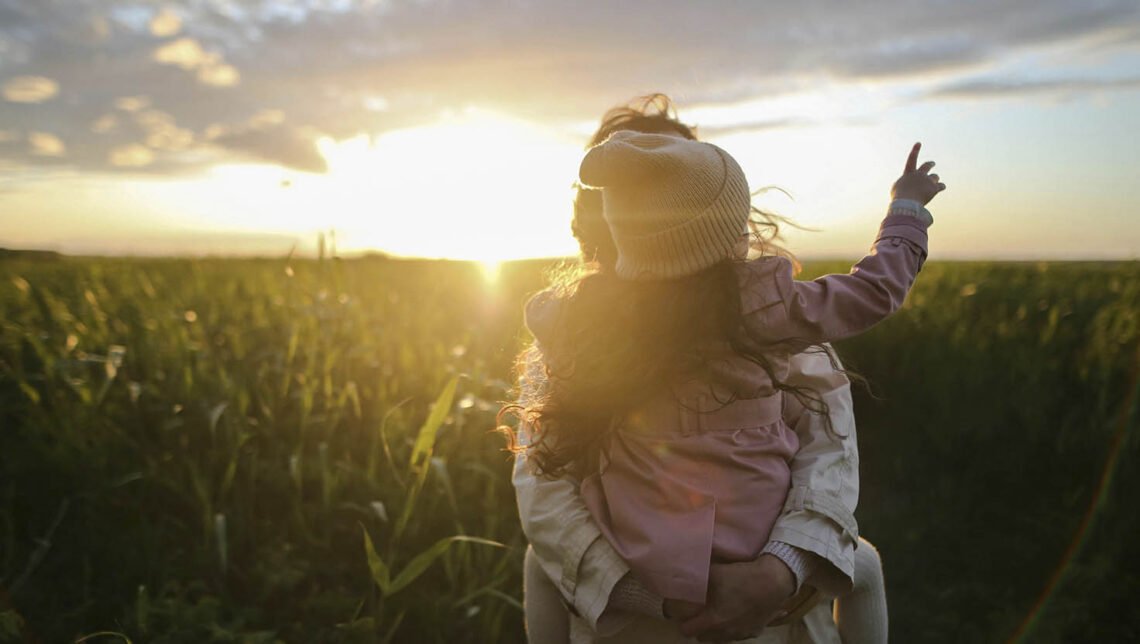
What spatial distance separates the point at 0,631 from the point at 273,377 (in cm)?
159

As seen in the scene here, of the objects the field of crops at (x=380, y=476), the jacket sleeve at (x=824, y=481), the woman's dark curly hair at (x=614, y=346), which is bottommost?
the field of crops at (x=380, y=476)

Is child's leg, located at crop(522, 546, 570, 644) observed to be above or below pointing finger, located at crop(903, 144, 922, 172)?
below

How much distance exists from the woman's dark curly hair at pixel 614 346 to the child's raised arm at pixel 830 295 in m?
0.04

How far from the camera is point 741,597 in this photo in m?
1.43

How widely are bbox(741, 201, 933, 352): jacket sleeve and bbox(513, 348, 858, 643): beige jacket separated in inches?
5.9

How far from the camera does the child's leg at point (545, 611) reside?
173 centimetres

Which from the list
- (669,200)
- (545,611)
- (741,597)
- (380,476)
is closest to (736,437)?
(741,597)

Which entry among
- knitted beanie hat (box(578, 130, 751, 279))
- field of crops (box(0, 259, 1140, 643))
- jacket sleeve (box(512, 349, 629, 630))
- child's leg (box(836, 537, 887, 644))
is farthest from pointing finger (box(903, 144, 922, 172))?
field of crops (box(0, 259, 1140, 643))

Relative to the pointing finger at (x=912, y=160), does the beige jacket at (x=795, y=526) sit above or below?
below

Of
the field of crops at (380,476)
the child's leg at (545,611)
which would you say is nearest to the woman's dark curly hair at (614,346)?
the child's leg at (545,611)

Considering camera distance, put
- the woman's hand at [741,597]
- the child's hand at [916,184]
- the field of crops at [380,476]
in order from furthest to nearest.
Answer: the field of crops at [380,476]
the child's hand at [916,184]
the woman's hand at [741,597]

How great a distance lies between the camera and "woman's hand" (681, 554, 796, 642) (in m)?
1.43

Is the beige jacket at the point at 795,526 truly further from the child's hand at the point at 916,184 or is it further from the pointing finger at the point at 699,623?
the child's hand at the point at 916,184

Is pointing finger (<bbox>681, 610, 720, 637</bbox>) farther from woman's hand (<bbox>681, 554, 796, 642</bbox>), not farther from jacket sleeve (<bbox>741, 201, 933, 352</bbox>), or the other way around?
jacket sleeve (<bbox>741, 201, 933, 352</bbox>)
